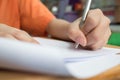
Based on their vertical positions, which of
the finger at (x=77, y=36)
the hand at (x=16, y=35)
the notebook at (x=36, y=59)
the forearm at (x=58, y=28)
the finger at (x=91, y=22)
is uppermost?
the forearm at (x=58, y=28)

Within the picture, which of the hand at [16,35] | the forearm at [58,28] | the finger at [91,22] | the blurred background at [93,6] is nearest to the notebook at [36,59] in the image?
the hand at [16,35]

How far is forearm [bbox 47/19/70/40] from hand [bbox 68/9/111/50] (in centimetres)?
15

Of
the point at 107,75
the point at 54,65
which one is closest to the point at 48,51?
the point at 54,65

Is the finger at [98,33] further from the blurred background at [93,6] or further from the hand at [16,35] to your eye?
the blurred background at [93,6]

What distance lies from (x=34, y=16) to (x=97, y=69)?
610mm

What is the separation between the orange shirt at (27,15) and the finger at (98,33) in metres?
0.34

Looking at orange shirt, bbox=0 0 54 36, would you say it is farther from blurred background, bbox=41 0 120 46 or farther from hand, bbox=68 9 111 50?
blurred background, bbox=41 0 120 46

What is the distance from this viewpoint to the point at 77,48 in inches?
20.8

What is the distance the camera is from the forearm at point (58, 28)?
2.56 ft

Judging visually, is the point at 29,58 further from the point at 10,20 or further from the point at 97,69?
the point at 10,20

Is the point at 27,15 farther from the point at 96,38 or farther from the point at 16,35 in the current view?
the point at 16,35

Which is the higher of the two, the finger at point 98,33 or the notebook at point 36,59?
the finger at point 98,33

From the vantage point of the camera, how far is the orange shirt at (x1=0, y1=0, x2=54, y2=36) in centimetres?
95

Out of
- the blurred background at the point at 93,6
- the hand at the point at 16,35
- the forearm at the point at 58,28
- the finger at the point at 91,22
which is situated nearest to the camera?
the hand at the point at 16,35
